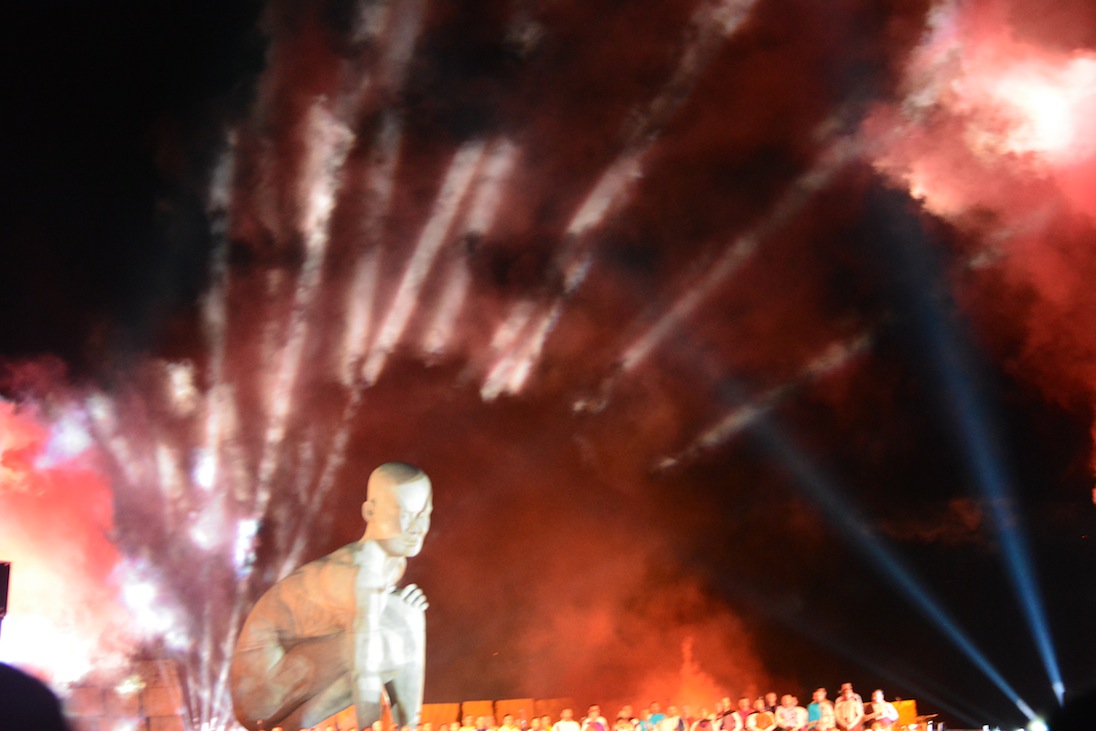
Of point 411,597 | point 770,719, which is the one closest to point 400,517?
point 411,597

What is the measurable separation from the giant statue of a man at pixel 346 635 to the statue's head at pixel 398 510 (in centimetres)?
1

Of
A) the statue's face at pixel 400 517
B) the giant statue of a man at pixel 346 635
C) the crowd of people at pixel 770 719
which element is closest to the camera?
the crowd of people at pixel 770 719

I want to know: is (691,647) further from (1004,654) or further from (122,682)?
(122,682)

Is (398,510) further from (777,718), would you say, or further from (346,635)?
(777,718)

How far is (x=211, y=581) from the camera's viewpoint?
928 inches

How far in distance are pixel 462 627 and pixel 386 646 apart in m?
9.18

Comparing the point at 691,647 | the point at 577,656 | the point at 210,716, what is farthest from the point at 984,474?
the point at 210,716

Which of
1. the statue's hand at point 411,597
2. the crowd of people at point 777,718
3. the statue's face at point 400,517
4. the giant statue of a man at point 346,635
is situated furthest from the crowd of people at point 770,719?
the statue's face at point 400,517

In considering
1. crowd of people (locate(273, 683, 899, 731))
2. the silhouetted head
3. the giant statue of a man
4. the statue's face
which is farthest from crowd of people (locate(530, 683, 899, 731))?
the silhouetted head

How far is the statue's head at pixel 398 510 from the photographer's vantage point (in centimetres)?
1523

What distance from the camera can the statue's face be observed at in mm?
15227

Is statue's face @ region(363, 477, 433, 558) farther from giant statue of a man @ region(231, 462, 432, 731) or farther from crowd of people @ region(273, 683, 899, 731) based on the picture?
crowd of people @ region(273, 683, 899, 731)

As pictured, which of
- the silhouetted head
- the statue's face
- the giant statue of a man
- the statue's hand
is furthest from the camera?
the statue's hand

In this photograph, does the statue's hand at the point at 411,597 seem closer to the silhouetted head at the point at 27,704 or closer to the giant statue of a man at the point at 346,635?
the giant statue of a man at the point at 346,635
